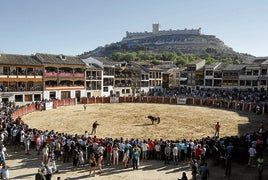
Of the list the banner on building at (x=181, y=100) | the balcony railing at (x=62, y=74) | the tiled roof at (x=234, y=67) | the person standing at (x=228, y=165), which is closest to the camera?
the person standing at (x=228, y=165)

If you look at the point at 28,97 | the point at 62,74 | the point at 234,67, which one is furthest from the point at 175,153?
the point at 234,67

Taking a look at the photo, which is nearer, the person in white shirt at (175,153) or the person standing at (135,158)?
the person standing at (135,158)

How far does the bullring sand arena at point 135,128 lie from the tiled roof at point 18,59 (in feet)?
40.5

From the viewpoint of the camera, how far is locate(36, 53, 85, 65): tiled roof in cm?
5819

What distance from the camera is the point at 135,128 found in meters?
32.8

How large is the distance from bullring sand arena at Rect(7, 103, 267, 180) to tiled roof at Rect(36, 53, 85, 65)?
54.0 feet

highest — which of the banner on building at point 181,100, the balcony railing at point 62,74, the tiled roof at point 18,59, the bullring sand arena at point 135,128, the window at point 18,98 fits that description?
the tiled roof at point 18,59

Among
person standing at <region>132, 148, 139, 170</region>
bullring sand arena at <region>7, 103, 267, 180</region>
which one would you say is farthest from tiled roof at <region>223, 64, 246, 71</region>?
person standing at <region>132, 148, 139, 170</region>

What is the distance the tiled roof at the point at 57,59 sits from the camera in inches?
2291

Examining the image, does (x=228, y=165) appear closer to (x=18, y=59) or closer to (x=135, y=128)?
(x=135, y=128)

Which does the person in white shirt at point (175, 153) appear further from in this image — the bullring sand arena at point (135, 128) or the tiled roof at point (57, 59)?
the tiled roof at point (57, 59)

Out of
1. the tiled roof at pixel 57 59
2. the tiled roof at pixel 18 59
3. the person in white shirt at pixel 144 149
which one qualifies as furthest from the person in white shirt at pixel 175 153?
the tiled roof at pixel 57 59

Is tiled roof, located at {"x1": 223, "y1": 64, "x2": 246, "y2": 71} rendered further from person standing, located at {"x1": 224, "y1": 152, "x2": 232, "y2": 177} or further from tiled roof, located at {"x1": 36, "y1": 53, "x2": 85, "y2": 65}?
person standing, located at {"x1": 224, "y1": 152, "x2": 232, "y2": 177}

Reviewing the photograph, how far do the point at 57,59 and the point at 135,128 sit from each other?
3515 cm
